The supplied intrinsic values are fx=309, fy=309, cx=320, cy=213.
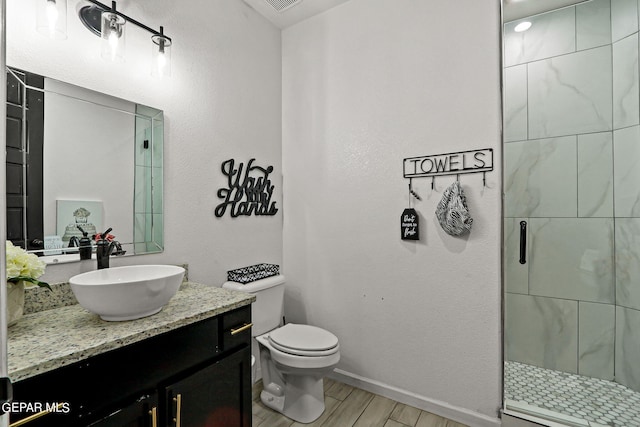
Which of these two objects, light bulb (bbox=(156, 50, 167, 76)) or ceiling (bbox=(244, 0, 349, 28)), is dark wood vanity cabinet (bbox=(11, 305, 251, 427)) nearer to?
light bulb (bbox=(156, 50, 167, 76))

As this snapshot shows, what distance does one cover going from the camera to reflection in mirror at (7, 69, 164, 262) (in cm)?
126

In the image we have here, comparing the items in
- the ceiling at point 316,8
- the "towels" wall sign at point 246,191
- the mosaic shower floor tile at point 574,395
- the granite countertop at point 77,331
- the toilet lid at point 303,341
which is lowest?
the mosaic shower floor tile at point 574,395

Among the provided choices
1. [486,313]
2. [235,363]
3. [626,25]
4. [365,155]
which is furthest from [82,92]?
[626,25]

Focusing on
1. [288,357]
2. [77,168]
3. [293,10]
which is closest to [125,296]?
[77,168]

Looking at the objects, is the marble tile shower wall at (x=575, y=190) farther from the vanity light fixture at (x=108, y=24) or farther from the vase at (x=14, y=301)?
the vase at (x=14, y=301)

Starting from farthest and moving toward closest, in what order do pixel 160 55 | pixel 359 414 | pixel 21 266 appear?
1. pixel 359 414
2. pixel 160 55
3. pixel 21 266

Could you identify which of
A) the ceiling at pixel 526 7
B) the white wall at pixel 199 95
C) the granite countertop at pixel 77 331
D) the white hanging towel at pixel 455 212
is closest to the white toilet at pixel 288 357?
the white wall at pixel 199 95

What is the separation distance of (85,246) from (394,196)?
1.73 metres

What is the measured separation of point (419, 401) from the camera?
6.48 feet

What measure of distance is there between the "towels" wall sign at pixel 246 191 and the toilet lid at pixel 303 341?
Result: 855 mm

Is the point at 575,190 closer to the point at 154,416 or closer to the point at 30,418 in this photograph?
the point at 154,416

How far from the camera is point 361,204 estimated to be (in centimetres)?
221

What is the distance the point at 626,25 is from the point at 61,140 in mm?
3104

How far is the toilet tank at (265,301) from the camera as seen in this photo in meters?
1.97
